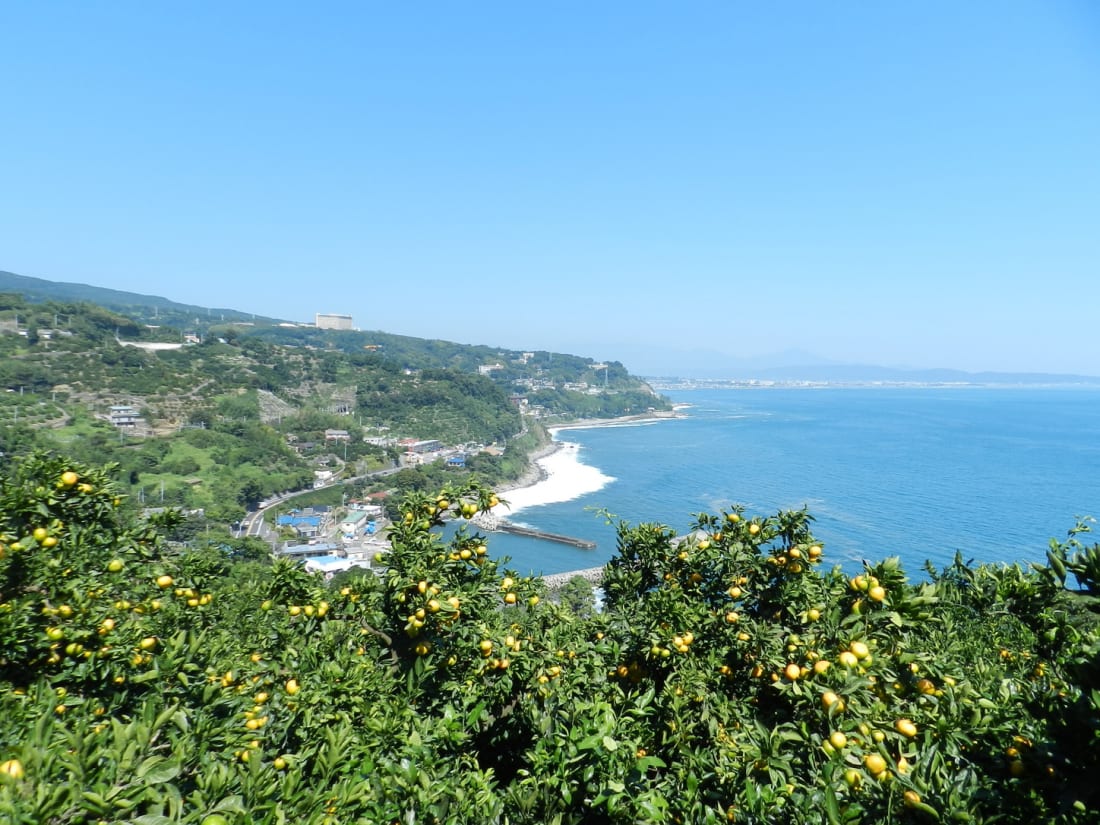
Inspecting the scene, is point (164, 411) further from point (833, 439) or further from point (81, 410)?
point (833, 439)

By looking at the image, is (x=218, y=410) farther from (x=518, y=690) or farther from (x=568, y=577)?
(x=518, y=690)

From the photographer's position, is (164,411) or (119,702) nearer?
(119,702)

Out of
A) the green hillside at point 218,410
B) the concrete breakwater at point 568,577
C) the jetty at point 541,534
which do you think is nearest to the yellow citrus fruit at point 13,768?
the green hillside at point 218,410

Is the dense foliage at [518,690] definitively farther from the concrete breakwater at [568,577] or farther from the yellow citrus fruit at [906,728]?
the concrete breakwater at [568,577]

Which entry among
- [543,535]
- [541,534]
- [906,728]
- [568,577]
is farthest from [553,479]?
[906,728]


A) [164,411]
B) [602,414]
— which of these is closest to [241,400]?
[164,411]

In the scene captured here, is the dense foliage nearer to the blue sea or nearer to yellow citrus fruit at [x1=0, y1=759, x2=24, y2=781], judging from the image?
yellow citrus fruit at [x1=0, y1=759, x2=24, y2=781]
